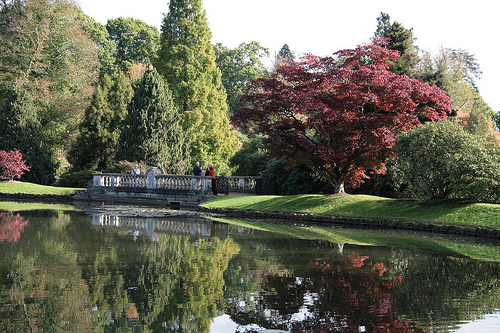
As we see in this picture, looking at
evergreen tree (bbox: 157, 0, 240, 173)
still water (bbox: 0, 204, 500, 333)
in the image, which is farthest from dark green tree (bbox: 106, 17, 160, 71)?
still water (bbox: 0, 204, 500, 333)

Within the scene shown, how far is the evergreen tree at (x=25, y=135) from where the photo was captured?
126 ft

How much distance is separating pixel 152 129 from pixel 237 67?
3127cm

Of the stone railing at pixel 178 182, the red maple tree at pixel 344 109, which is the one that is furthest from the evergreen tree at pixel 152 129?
the red maple tree at pixel 344 109

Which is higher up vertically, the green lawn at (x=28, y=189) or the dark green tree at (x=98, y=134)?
the dark green tree at (x=98, y=134)

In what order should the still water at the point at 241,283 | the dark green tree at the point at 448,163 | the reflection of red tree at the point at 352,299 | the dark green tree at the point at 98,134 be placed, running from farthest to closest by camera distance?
the dark green tree at the point at 98,134
the dark green tree at the point at 448,163
the still water at the point at 241,283
the reflection of red tree at the point at 352,299

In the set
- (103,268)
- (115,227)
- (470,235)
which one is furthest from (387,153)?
(103,268)

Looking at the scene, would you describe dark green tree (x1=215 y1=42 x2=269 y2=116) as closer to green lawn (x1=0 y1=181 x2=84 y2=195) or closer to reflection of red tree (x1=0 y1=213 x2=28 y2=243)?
green lawn (x1=0 y1=181 x2=84 y2=195)

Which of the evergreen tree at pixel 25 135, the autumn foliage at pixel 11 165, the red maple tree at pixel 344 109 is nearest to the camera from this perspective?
the red maple tree at pixel 344 109

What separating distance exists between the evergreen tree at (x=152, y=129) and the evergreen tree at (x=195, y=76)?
342 cm

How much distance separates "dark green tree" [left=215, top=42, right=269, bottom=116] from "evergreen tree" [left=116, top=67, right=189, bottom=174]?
26.5 meters

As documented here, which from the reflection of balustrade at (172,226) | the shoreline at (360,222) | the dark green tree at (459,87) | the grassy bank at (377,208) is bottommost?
the reflection of balustrade at (172,226)

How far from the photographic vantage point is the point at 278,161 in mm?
30125

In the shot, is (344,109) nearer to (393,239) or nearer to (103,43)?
(393,239)

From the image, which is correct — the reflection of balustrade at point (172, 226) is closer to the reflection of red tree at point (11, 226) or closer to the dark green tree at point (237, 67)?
the reflection of red tree at point (11, 226)
